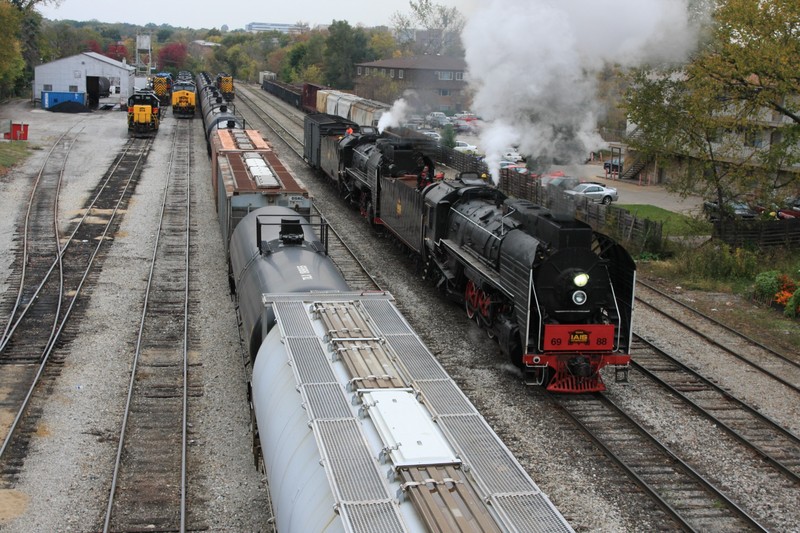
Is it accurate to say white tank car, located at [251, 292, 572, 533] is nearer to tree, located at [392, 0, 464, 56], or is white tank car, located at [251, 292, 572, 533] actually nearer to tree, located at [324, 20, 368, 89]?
tree, located at [392, 0, 464, 56]

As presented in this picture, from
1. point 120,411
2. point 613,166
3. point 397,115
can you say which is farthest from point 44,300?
point 613,166

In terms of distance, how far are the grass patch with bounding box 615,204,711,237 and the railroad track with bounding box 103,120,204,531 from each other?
636 inches

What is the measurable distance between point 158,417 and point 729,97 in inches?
820

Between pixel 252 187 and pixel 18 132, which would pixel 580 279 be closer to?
pixel 252 187

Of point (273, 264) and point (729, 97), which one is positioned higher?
point (729, 97)

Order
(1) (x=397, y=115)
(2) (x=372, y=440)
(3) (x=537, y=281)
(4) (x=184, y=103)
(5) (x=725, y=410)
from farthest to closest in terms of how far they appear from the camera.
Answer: (4) (x=184, y=103) < (1) (x=397, y=115) < (5) (x=725, y=410) < (3) (x=537, y=281) < (2) (x=372, y=440)

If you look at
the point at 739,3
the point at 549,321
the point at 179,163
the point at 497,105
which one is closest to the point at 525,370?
the point at 549,321

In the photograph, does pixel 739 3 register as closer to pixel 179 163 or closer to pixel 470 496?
pixel 470 496

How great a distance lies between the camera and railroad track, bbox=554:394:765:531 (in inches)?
419

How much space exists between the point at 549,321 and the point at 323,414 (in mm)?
7317

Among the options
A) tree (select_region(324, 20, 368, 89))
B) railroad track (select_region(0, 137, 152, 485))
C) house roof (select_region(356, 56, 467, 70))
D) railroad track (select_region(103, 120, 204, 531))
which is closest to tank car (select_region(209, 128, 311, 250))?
railroad track (select_region(103, 120, 204, 531))

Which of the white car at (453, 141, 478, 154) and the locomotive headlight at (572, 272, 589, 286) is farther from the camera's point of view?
the white car at (453, 141, 478, 154)

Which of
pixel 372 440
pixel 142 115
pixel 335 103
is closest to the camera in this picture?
pixel 372 440

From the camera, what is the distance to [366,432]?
757 cm
